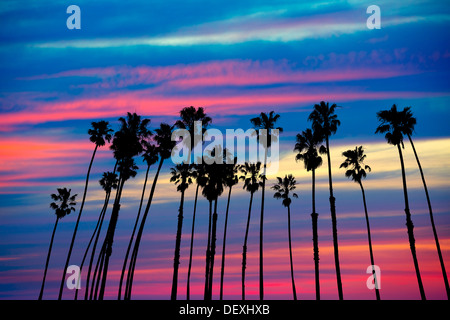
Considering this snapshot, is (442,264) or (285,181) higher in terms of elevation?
(285,181)

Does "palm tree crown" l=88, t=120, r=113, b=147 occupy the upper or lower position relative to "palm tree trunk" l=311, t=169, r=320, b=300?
upper

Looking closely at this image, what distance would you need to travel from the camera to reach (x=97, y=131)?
73.8 m

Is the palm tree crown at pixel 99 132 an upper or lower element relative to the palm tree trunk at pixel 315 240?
upper

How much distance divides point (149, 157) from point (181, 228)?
11381mm
